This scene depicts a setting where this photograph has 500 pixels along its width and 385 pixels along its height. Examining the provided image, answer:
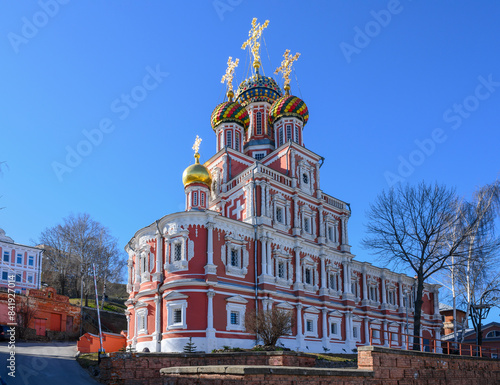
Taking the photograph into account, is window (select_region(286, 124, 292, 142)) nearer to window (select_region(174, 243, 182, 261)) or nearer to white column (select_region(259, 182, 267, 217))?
white column (select_region(259, 182, 267, 217))

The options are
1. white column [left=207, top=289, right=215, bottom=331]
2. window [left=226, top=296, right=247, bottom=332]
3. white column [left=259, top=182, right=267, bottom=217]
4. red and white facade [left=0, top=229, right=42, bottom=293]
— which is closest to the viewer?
white column [left=207, top=289, right=215, bottom=331]

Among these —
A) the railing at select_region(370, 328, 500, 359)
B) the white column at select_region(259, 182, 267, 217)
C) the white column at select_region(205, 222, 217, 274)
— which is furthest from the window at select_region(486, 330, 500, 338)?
the white column at select_region(205, 222, 217, 274)

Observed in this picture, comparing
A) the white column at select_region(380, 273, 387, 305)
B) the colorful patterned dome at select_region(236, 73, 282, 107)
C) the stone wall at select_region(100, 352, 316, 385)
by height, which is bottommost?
the stone wall at select_region(100, 352, 316, 385)

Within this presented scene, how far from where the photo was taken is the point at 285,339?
98.8ft

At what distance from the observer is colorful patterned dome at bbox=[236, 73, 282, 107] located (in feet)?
134

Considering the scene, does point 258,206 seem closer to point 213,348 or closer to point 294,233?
point 294,233

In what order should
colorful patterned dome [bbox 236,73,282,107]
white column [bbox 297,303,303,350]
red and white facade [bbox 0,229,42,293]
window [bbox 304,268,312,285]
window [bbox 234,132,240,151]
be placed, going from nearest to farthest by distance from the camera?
white column [bbox 297,303,303,350]
window [bbox 304,268,312,285]
window [bbox 234,132,240,151]
colorful patterned dome [bbox 236,73,282,107]
red and white facade [bbox 0,229,42,293]

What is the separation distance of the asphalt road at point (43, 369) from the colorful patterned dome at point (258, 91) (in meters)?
24.3

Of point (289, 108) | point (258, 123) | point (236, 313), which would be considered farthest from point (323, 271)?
point (258, 123)

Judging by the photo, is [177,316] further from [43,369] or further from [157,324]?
[43,369]

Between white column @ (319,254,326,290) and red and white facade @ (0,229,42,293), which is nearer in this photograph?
white column @ (319,254,326,290)

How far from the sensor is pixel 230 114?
1511 inches

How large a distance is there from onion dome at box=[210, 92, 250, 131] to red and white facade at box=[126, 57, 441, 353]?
421 mm

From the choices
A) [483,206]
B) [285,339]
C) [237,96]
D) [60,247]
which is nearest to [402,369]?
[285,339]
